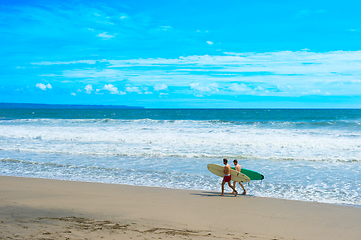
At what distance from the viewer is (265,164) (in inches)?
475

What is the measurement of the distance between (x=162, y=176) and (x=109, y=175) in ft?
6.85

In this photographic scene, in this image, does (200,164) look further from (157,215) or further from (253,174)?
(157,215)

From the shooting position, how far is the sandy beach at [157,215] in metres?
4.54

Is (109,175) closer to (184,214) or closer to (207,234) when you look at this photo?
(184,214)

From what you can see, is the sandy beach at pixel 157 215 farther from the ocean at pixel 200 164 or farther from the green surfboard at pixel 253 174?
the ocean at pixel 200 164

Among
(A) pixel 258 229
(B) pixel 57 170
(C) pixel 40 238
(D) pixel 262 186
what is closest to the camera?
(C) pixel 40 238

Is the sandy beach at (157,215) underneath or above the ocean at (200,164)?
underneath

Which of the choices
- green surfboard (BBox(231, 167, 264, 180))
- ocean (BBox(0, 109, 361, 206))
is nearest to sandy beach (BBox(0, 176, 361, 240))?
green surfboard (BBox(231, 167, 264, 180))

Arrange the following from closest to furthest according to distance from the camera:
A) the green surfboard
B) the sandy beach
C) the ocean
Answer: the sandy beach < the green surfboard < the ocean

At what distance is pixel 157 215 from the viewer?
5.78m

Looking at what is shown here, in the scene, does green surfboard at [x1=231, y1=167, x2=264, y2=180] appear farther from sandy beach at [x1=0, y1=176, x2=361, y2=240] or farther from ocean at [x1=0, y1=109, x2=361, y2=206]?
sandy beach at [x1=0, y1=176, x2=361, y2=240]

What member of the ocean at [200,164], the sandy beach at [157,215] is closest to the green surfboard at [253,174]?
the ocean at [200,164]

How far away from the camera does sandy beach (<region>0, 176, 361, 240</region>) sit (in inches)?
179

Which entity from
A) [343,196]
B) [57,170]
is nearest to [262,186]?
[343,196]
